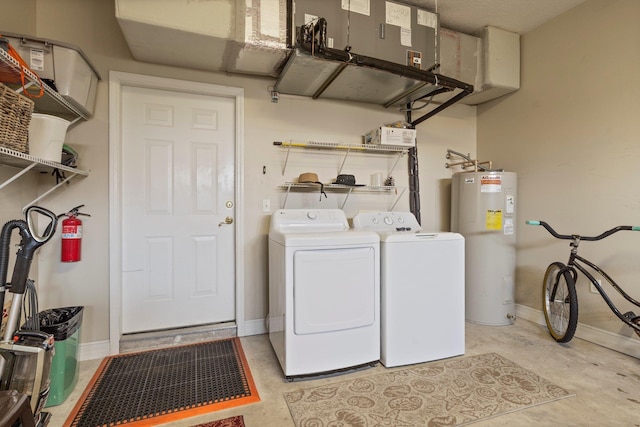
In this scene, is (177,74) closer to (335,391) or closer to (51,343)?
(51,343)

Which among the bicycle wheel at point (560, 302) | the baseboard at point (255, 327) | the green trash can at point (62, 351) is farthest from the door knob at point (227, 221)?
the bicycle wheel at point (560, 302)

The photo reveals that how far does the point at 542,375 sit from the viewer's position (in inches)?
75.4

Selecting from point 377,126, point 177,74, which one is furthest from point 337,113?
point 177,74

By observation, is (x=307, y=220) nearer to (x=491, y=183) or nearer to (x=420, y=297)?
(x=420, y=297)

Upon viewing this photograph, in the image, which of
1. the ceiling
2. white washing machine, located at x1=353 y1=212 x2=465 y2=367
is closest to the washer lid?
white washing machine, located at x1=353 y1=212 x2=465 y2=367

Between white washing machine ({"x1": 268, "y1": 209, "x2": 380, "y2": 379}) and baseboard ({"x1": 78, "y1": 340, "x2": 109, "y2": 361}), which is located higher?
white washing machine ({"x1": 268, "y1": 209, "x2": 380, "y2": 379})

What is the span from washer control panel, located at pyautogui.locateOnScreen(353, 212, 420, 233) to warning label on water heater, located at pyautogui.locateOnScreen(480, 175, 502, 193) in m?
0.75

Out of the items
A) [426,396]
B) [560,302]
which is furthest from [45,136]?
[560,302]

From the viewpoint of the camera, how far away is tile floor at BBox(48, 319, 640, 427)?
1524 mm

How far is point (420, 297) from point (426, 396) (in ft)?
1.97

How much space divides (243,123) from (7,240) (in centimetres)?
169

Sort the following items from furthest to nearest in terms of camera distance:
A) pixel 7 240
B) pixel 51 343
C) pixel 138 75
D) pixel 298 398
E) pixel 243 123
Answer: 1. pixel 243 123
2. pixel 138 75
3. pixel 298 398
4. pixel 51 343
5. pixel 7 240

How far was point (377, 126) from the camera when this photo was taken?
116 inches

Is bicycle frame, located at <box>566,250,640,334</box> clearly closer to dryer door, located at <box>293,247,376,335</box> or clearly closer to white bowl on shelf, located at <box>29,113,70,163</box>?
dryer door, located at <box>293,247,376,335</box>
